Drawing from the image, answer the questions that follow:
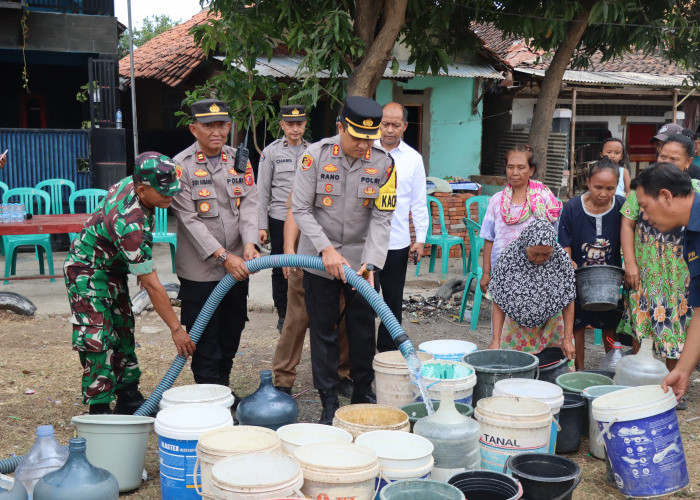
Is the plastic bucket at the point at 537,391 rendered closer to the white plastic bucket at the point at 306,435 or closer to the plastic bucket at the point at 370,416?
the plastic bucket at the point at 370,416

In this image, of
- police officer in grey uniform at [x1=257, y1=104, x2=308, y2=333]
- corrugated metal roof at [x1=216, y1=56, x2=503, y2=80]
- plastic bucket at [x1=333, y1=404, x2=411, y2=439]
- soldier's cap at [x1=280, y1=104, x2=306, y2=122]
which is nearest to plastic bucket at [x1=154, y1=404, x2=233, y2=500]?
plastic bucket at [x1=333, y1=404, x2=411, y2=439]

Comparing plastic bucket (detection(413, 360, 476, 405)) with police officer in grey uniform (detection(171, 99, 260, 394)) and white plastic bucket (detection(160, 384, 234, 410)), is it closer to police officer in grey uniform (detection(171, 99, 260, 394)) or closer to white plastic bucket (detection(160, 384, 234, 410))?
white plastic bucket (detection(160, 384, 234, 410))

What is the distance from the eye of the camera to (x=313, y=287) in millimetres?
4582

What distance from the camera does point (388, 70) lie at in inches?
485

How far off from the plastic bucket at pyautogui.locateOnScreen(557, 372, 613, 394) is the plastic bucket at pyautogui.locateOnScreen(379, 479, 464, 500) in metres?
2.10

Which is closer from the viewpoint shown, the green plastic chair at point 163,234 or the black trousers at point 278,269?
the black trousers at point 278,269

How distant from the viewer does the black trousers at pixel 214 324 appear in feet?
15.4

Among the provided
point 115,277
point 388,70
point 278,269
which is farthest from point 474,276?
point 388,70

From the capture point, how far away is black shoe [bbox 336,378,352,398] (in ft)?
17.4

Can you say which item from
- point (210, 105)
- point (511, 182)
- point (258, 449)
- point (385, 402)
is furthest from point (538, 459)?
point (210, 105)

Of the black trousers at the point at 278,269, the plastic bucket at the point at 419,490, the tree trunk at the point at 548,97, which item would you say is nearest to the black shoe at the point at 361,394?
the plastic bucket at the point at 419,490

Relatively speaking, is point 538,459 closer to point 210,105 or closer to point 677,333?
point 677,333

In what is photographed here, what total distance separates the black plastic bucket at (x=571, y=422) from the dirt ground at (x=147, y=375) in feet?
0.35

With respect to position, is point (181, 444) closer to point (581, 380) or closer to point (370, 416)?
point (370, 416)
